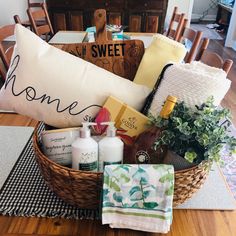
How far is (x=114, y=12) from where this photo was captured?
3.89 metres

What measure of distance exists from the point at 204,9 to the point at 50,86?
6.78 metres

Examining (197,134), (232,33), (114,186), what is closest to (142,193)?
(114,186)

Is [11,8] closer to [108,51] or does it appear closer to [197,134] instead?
[108,51]

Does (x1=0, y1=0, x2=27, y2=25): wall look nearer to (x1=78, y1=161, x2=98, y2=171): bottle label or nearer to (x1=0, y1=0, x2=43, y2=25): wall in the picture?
(x1=0, y1=0, x2=43, y2=25): wall

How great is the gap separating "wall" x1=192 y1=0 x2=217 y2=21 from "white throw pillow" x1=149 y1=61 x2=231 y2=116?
6.48 meters

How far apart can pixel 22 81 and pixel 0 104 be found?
0.11 meters

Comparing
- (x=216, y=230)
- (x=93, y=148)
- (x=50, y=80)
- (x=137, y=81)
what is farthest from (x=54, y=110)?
(x=216, y=230)

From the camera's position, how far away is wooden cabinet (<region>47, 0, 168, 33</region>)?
3.84 metres

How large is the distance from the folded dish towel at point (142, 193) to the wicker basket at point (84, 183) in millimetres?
31

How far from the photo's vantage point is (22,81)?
0.66m

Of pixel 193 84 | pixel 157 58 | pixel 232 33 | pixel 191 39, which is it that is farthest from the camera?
pixel 232 33

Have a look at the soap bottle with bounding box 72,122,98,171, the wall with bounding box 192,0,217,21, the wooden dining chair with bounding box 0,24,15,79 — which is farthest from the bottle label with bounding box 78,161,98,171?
the wall with bounding box 192,0,217,21

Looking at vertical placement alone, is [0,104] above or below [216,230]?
above

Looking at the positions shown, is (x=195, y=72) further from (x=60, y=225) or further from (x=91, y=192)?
(x=60, y=225)
